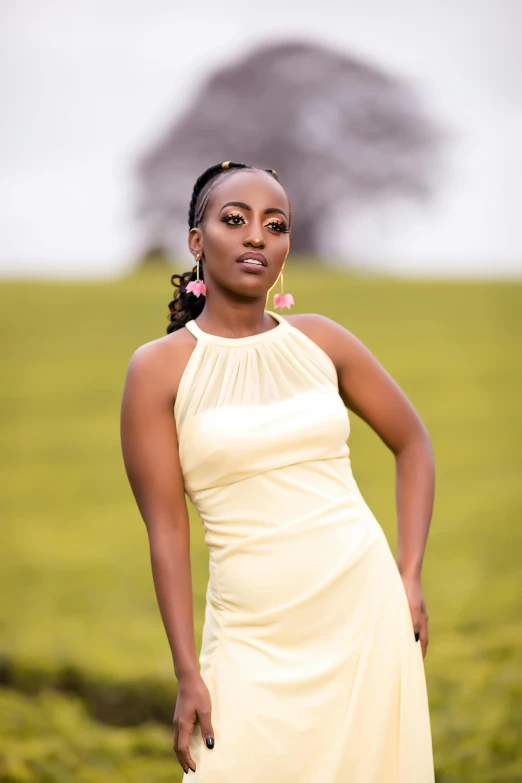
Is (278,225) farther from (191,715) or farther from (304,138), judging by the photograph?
(304,138)

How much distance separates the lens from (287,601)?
1.18 meters

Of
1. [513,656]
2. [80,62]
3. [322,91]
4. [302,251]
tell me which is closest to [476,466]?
[513,656]

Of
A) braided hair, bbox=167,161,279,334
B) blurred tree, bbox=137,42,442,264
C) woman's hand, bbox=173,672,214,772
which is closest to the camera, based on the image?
woman's hand, bbox=173,672,214,772

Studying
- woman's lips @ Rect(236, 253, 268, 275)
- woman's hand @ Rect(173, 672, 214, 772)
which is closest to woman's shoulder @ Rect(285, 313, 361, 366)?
woman's lips @ Rect(236, 253, 268, 275)

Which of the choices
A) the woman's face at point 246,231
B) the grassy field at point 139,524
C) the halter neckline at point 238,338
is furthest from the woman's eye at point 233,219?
the grassy field at point 139,524

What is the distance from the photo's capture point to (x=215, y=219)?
1.22 meters

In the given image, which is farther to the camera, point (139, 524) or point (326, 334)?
point (139, 524)

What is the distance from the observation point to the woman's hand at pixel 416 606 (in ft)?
4.22

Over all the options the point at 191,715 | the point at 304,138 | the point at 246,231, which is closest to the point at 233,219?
the point at 246,231

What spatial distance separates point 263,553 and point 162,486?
157 mm

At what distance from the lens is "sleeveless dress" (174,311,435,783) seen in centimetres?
116

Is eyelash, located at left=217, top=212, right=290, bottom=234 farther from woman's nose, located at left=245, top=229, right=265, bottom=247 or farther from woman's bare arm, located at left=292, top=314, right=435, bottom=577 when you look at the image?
woman's bare arm, located at left=292, top=314, right=435, bottom=577

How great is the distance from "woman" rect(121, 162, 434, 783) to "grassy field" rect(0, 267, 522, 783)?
1392 millimetres

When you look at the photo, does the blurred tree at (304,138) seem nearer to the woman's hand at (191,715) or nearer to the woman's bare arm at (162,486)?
the woman's bare arm at (162,486)
